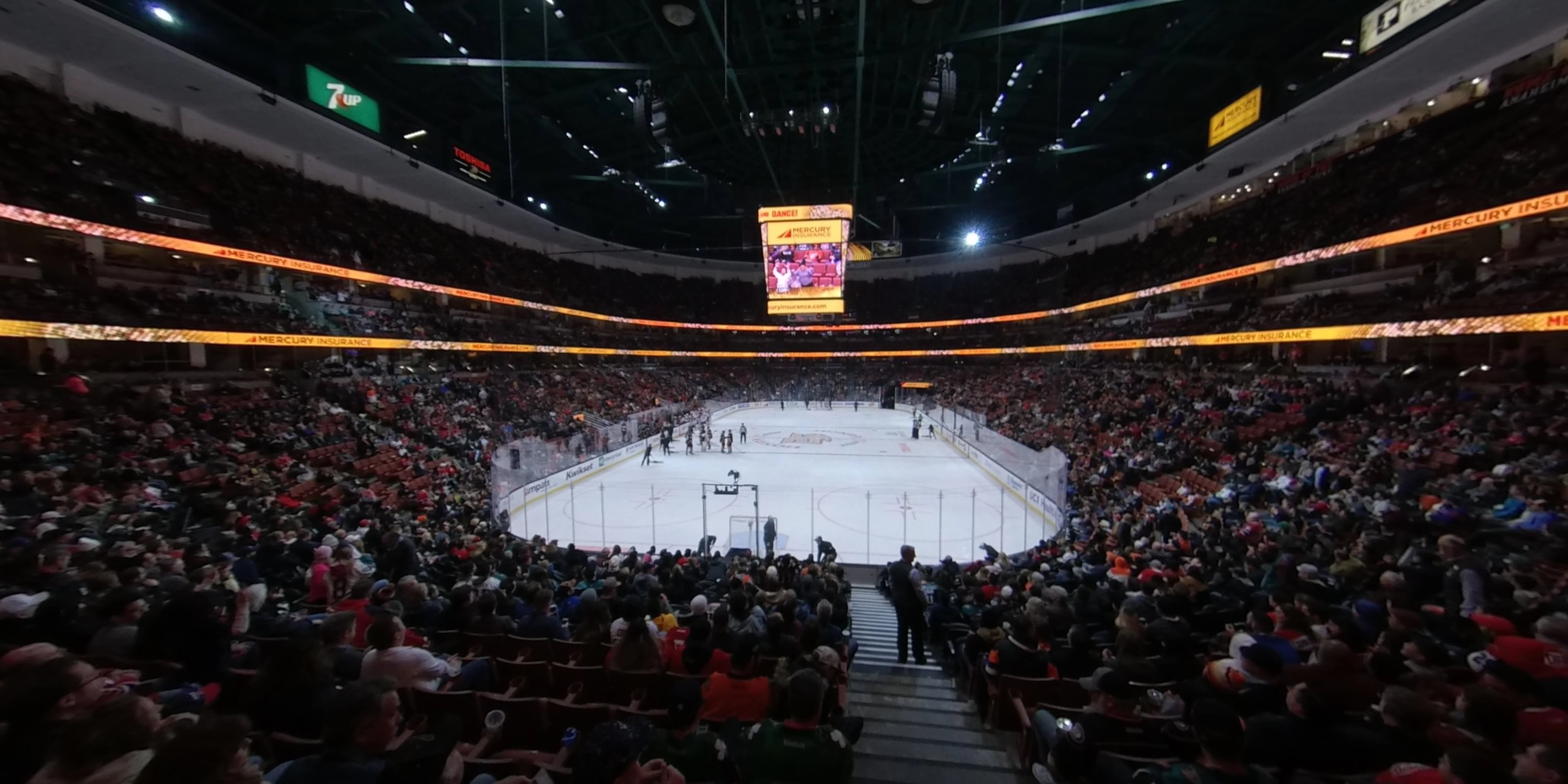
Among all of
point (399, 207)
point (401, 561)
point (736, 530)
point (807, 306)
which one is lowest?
point (736, 530)

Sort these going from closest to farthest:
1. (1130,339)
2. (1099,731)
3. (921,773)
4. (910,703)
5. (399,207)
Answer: (1099,731) < (921,773) < (910,703) < (399,207) < (1130,339)

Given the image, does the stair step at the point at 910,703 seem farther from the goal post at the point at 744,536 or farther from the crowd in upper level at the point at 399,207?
the crowd in upper level at the point at 399,207

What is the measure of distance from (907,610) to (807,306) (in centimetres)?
2490

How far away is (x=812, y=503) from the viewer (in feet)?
48.6

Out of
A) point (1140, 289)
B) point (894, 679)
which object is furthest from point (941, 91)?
point (1140, 289)

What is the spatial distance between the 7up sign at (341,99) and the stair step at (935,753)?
23035mm

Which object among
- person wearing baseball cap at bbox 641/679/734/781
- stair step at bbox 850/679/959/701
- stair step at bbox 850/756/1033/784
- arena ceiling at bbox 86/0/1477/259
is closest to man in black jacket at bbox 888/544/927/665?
stair step at bbox 850/679/959/701

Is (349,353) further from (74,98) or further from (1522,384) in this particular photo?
(1522,384)

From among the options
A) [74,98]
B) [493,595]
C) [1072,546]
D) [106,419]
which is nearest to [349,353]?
[74,98]

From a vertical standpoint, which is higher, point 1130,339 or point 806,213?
point 806,213

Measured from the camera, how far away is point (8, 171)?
522 inches

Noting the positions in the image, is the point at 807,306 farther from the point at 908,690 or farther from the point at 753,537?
the point at 908,690

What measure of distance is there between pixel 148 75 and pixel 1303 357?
37.6m

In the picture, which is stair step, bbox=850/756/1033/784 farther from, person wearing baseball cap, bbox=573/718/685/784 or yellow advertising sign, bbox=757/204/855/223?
yellow advertising sign, bbox=757/204/855/223
